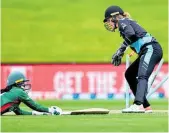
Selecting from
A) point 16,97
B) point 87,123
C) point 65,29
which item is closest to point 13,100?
point 16,97

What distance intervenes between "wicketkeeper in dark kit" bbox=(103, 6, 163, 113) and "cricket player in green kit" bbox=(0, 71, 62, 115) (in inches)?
50.6

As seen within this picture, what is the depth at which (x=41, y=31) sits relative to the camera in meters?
33.2

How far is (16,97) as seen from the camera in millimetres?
11125

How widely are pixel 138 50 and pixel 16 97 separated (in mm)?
2100

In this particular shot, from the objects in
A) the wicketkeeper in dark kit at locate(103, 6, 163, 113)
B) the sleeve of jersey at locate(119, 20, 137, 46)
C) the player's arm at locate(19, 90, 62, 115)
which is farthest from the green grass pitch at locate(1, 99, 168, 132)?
the sleeve of jersey at locate(119, 20, 137, 46)

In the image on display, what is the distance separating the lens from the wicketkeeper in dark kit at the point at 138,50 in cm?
1152

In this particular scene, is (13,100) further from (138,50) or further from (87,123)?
(138,50)

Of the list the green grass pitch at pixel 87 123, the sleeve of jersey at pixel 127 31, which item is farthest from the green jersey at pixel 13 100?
the sleeve of jersey at pixel 127 31

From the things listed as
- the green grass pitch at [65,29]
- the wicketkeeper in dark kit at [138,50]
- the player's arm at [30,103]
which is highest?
the green grass pitch at [65,29]

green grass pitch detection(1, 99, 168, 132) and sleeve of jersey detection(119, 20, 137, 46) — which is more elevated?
sleeve of jersey detection(119, 20, 137, 46)

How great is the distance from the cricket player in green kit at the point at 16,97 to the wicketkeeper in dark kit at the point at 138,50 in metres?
1.29

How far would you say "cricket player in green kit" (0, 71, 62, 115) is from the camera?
11.1m

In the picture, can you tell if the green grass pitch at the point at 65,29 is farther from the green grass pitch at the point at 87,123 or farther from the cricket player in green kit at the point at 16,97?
the green grass pitch at the point at 87,123

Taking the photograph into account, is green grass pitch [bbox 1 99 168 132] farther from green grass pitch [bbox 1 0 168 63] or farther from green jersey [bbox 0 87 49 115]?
green grass pitch [bbox 1 0 168 63]
